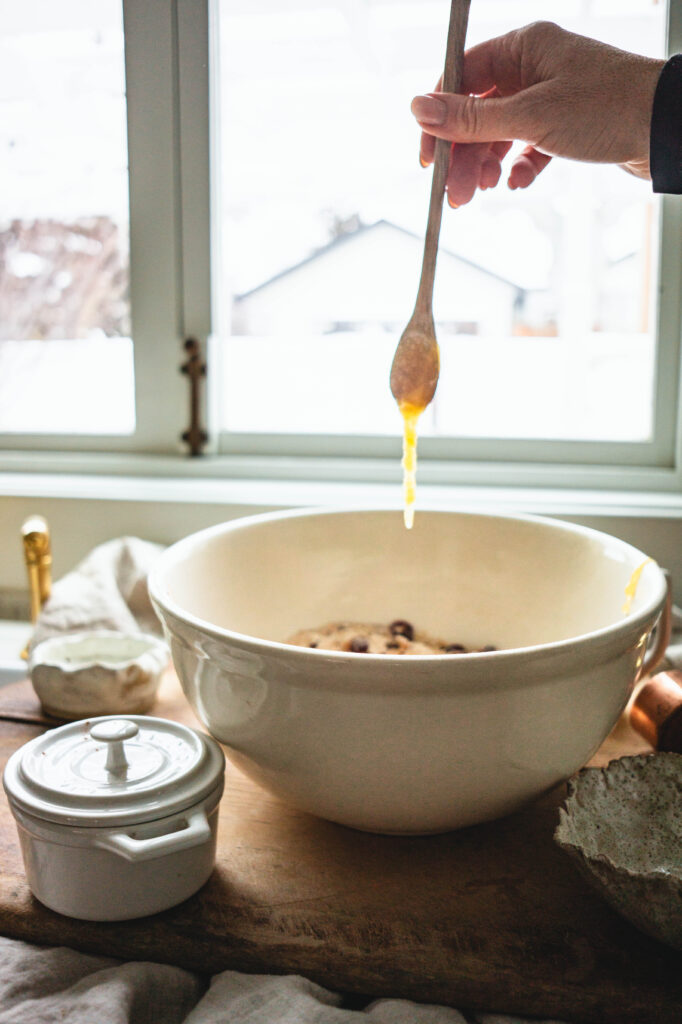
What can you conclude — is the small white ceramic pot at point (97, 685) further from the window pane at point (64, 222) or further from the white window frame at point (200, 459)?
the window pane at point (64, 222)

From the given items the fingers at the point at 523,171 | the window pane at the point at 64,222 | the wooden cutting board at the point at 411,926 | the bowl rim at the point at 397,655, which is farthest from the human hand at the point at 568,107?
the window pane at the point at 64,222

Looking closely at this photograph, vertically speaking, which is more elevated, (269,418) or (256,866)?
(269,418)

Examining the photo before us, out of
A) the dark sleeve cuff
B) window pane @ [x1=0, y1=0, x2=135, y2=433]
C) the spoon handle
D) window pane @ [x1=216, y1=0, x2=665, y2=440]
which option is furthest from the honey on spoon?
window pane @ [x1=0, y1=0, x2=135, y2=433]

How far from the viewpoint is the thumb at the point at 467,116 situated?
2.35 ft

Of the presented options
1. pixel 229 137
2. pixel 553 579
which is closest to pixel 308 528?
pixel 553 579

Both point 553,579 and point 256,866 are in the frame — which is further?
point 553,579

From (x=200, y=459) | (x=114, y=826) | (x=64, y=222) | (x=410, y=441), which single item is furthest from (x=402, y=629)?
(x=64, y=222)

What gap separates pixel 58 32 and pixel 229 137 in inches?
11.9

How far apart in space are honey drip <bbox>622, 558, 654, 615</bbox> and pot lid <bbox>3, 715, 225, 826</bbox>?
34cm

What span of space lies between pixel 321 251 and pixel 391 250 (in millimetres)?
107

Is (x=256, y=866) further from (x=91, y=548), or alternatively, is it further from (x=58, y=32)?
(x=58, y=32)

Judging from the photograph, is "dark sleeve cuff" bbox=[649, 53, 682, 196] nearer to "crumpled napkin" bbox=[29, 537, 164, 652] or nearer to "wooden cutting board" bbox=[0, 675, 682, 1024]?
"wooden cutting board" bbox=[0, 675, 682, 1024]

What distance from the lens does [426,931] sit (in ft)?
1.79

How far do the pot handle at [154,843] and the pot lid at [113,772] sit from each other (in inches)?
0.5
